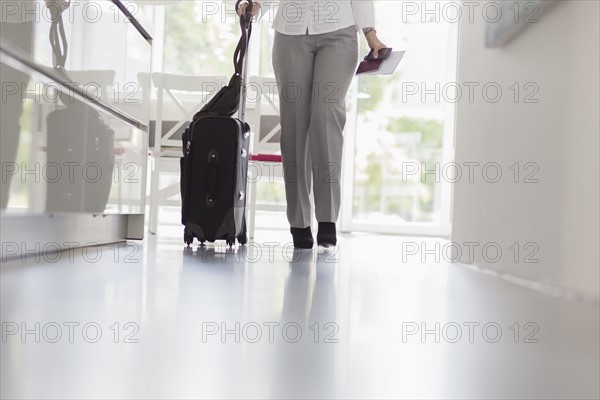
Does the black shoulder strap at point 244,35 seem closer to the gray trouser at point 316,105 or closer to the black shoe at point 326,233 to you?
the gray trouser at point 316,105

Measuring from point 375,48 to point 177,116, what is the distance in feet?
7.78

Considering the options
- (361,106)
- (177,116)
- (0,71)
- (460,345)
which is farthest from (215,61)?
A: (460,345)

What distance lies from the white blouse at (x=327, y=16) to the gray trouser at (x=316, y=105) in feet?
0.09

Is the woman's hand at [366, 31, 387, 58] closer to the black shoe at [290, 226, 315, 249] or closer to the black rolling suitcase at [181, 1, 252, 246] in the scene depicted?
the black rolling suitcase at [181, 1, 252, 246]

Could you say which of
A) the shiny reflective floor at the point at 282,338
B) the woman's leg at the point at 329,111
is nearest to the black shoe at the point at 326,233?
the woman's leg at the point at 329,111

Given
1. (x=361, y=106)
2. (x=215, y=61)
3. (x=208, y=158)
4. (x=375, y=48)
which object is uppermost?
(x=215, y=61)

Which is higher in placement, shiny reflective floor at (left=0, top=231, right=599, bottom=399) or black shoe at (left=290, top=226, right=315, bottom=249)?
black shoe at (left=290, top=226, right=315, bottom=249)

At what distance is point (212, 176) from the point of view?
249 centimetres

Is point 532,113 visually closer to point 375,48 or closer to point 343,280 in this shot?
point 343,280

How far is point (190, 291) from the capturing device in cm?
121

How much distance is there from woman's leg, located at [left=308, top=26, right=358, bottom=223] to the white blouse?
0.10 feet

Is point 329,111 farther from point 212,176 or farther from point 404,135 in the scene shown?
point 404,135

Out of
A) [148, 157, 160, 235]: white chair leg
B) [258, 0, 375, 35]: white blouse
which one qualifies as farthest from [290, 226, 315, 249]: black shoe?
[148, 157, 160, 235]: white chair leg

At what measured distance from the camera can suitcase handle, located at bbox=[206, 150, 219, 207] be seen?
2.47 metres
